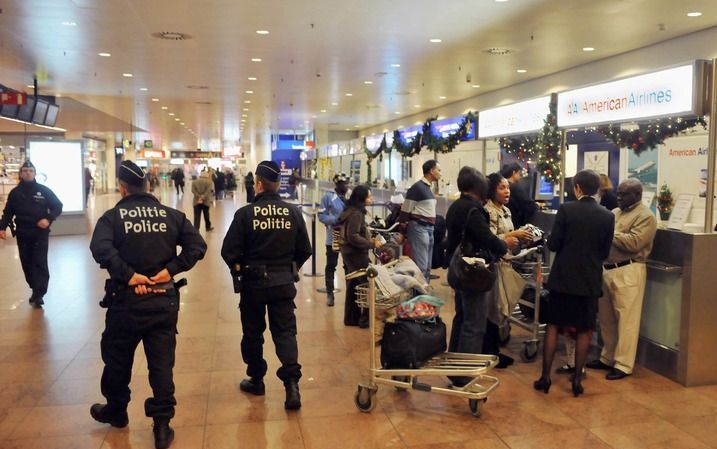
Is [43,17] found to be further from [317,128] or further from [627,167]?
[317,128]

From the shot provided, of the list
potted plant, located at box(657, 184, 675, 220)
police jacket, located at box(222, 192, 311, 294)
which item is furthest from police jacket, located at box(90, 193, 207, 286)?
potted plant, located at box(657, 184, 675, 220)

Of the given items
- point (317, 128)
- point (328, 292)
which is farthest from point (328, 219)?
point (317, 128)

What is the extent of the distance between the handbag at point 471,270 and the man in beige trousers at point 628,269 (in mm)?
1176

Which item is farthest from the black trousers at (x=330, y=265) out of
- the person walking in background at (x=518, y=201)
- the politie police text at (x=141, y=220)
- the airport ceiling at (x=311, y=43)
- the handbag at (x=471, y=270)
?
the politie police text at (x=141, y=220)

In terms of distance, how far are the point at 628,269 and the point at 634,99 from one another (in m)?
1.31

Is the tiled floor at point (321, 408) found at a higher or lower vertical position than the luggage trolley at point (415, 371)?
lower

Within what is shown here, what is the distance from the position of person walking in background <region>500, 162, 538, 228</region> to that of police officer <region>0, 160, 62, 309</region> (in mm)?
4972

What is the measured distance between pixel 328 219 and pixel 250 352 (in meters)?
3.14

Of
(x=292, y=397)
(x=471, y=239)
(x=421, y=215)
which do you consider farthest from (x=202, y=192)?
(x=471, y=239)

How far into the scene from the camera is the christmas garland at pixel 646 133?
6.03 metres

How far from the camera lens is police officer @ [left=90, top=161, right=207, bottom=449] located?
3533 mm

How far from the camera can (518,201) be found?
619 centimetres

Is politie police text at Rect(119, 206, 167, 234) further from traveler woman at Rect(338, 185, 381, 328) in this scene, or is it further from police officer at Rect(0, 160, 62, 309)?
police officer at Rect(0, 160, 62, 309)

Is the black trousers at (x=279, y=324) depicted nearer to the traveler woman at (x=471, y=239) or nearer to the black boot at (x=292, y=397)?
the black boot at (x=292, y=397)
